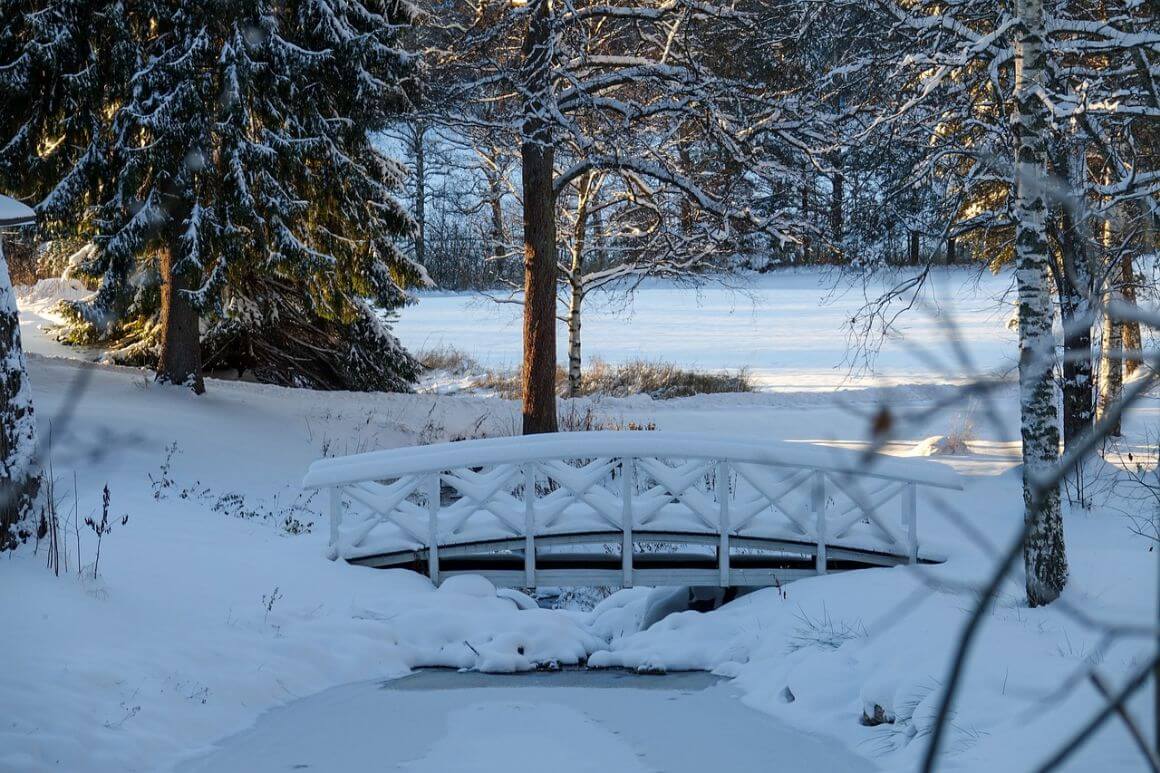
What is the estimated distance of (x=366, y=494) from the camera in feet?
30.0

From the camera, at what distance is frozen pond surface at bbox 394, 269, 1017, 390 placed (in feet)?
75.1

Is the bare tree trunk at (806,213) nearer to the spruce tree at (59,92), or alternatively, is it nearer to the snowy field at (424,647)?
the snowy field at (424,647)

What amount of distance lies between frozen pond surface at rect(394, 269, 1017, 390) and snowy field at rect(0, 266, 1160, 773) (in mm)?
10148

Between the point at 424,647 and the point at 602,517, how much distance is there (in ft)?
6.50

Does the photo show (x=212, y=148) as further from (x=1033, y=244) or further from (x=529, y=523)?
(x=1033, y=244)

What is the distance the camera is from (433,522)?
9.10m

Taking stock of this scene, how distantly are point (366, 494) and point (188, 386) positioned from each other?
6.16m

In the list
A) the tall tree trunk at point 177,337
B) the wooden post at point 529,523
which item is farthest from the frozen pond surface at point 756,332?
the wooden post at point 529,523

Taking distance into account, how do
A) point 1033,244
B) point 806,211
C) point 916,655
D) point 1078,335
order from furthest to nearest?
point 806,211 < point 1078,335 < point 1033,244 < point 916,655

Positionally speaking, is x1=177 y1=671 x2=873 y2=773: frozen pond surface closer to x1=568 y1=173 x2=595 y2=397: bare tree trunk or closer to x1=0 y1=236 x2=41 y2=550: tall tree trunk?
x1=0 y1=236 x2=41 y2=550: tall tree trunk

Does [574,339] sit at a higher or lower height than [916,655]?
higher

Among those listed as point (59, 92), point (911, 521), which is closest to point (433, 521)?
point (911, 521)

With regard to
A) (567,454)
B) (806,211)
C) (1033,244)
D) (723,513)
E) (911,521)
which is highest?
(806,211)

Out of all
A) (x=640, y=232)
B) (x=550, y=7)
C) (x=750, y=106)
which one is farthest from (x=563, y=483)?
(x=640, y=232)
